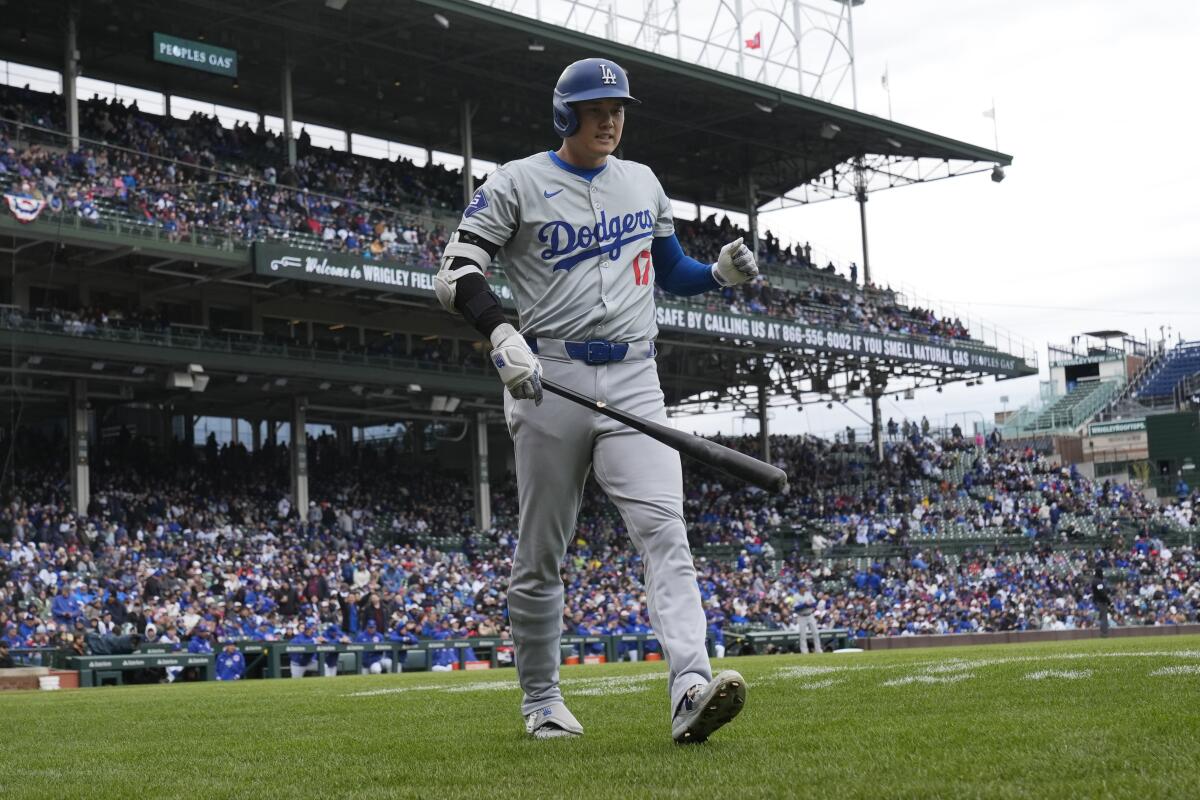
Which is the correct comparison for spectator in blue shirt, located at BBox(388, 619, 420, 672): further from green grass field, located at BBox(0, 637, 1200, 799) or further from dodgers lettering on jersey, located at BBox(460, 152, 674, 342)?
dodgers lettering on jersey, located at BBox(460, 152, 674, 342)

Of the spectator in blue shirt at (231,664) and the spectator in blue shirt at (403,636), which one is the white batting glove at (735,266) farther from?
the spectator in blue shirt at (403,636)

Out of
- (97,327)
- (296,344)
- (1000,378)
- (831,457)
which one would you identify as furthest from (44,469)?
(1000,378)

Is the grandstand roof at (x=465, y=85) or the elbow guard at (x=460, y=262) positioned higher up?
the grandstand roof at (x=465, y=85)

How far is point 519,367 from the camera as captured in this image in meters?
5.21

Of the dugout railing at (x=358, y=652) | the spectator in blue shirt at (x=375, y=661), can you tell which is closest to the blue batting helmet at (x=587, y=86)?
the dugout railing at (x=358, y=652)

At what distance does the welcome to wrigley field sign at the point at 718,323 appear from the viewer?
33.7 m

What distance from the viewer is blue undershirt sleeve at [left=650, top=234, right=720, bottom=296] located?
6188mm

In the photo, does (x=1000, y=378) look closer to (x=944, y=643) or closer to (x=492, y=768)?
(x=944, y=643)

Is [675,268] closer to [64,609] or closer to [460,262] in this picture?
[460,262]

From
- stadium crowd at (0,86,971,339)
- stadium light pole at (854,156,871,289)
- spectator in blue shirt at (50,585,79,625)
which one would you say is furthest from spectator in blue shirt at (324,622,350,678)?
stadium light pole at (854,156,871,289)

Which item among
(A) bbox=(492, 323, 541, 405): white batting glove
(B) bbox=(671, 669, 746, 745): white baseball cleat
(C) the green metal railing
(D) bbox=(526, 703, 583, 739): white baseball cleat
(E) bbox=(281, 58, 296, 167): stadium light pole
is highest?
(E) bbox=(281, 58, 296, 167): stadium light pole

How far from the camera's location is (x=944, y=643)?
3341 cm

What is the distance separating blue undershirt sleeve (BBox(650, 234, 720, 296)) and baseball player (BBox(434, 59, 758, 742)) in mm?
181

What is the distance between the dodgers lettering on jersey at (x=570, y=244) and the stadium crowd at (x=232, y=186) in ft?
→ 85.8
